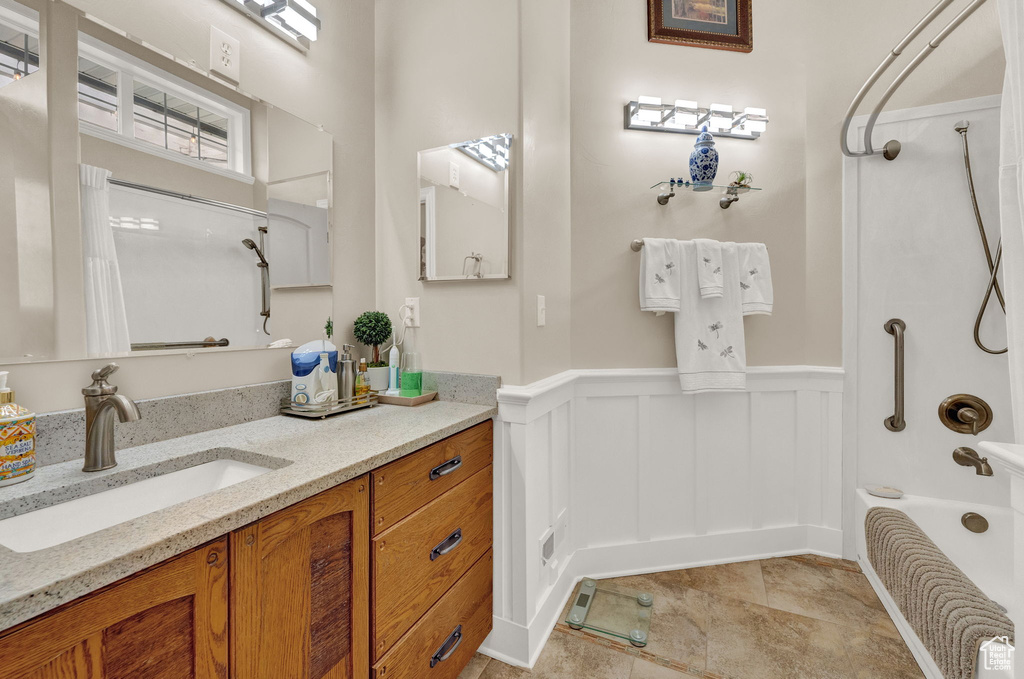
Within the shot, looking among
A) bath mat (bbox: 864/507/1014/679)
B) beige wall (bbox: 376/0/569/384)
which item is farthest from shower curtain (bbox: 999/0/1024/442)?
beige wall (bbox: 376/0/569/384)

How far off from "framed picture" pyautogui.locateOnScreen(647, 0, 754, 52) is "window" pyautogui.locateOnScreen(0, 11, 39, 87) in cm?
211

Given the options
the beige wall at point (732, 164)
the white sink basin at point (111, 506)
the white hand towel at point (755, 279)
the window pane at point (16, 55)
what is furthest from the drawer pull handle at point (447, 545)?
the white hand towel at point (755, 279)

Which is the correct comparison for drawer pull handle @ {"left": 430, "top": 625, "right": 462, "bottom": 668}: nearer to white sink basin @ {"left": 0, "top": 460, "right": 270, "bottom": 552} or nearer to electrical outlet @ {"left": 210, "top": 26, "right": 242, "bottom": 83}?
white sink basin @ {"left": 0, "top": 460, "right": 270, "bottom": 552}

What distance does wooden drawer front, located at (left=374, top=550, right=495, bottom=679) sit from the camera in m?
1.08

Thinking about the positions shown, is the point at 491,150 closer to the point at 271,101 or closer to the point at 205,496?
the point at 271,101

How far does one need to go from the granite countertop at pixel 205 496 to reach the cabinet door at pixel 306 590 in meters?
0.05

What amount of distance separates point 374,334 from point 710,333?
145cm

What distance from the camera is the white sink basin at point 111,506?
0.74 metres

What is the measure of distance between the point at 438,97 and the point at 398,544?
61.2 inches

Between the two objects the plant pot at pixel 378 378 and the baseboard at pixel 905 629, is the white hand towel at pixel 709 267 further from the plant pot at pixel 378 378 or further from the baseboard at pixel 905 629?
the plant pot at pixel 378 378

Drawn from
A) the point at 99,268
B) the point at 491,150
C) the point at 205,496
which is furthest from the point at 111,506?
the point at 491,150

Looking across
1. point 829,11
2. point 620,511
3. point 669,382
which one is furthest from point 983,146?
point 620,511

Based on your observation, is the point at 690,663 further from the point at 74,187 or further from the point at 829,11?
the point at 829,11

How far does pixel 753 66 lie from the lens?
204 centimetres
